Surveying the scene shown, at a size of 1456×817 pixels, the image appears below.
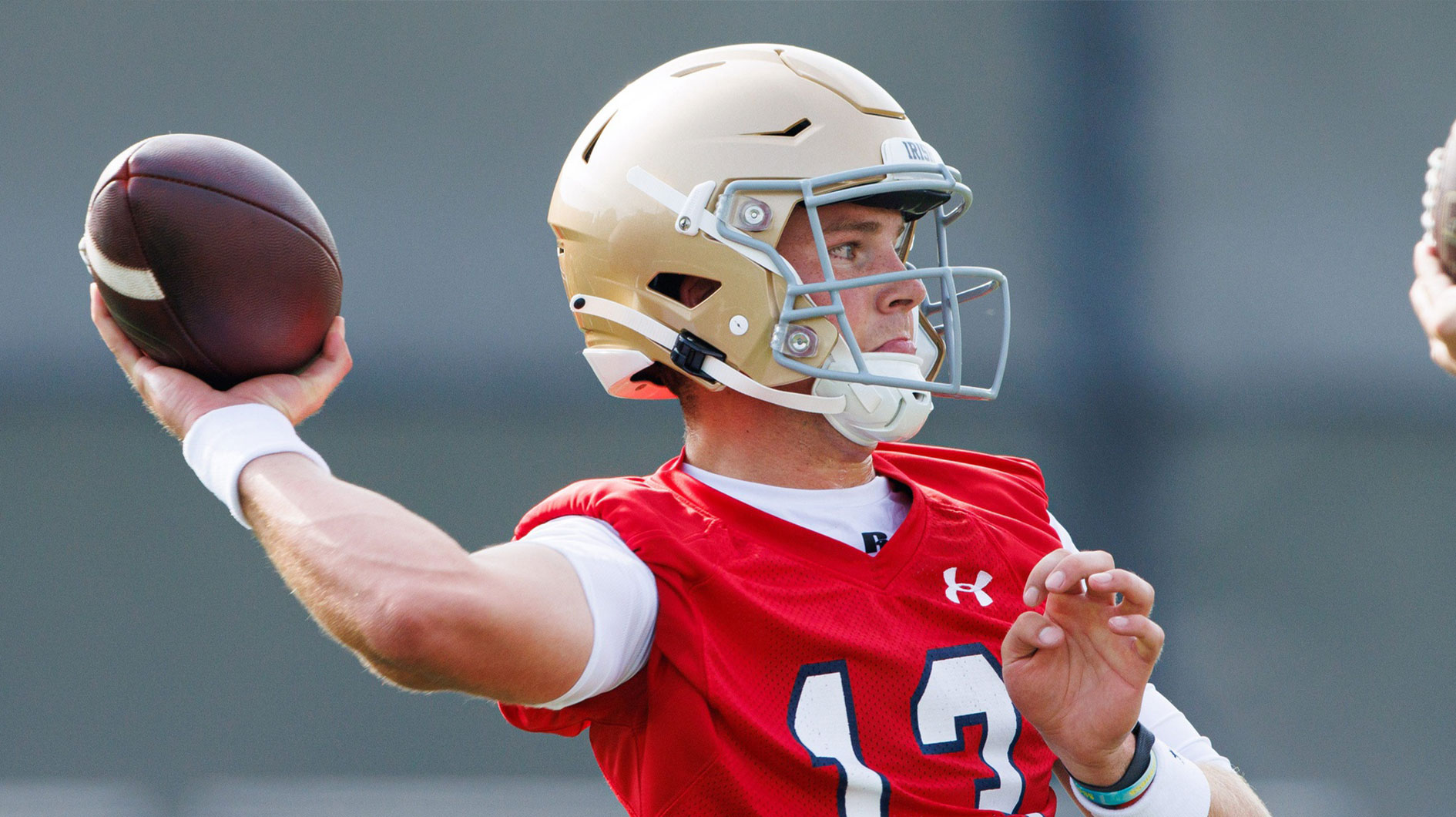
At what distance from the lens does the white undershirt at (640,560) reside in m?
1.29

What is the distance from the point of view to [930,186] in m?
1.61

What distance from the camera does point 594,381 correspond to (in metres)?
3.71

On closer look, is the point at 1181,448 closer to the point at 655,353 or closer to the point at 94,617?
the point at 655,353

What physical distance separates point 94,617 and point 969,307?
258 cm

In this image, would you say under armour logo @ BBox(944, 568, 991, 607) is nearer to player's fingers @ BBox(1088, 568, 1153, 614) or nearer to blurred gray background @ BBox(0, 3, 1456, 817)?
player's fingers @ BBox(1088, 568, 1153, 614)

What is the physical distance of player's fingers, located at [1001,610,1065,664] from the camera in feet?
4.45

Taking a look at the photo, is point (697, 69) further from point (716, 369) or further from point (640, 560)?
point (640, 560)

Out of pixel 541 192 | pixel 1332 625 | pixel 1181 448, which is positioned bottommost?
pixel 1332 625

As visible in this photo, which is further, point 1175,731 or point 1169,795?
point 1175,731

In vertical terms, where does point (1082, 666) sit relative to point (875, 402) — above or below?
below

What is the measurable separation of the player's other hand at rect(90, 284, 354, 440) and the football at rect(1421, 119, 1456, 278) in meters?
1.19

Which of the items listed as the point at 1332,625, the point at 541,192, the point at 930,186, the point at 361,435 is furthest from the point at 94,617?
the point at 1332,625

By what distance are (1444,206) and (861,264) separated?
64cm

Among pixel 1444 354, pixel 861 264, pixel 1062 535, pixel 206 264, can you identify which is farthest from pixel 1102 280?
pixel 206 264
